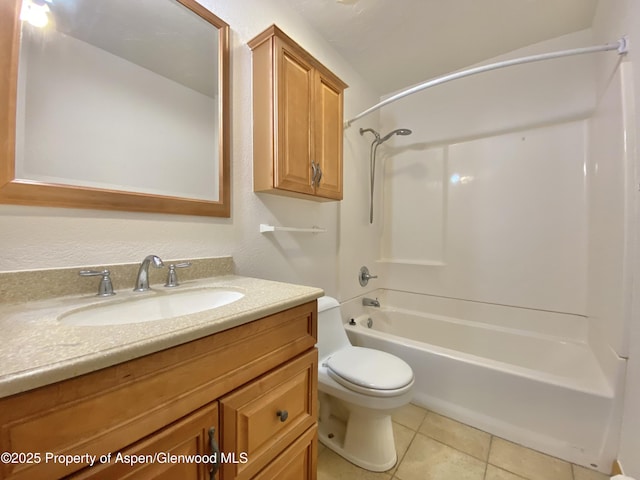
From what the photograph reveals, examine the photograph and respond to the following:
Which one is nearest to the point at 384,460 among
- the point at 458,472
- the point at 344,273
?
the point at 458,472

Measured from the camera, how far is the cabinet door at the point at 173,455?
0.44m

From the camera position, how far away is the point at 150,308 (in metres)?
0.84

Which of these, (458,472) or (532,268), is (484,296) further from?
(458,472)

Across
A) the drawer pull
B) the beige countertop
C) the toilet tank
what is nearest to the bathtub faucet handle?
the toilet tank

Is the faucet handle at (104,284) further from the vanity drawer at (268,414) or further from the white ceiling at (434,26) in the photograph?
the white ceiling at (434,26)

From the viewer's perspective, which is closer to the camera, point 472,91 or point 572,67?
point 572,67

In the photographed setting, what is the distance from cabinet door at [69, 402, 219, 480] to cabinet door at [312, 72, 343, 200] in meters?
1.11

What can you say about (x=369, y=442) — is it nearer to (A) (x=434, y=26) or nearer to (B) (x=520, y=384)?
(B) (x=520, y=384)

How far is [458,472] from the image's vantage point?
47.8 inches

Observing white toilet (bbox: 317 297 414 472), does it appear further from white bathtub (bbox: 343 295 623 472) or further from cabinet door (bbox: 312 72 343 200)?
cabinet door (bbox: 312 72 343 200)

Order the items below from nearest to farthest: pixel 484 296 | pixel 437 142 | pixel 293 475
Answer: pixel 293 475, pixel 484 296, pixel 437 142

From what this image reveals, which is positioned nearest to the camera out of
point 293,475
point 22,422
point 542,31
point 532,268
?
point 22,422

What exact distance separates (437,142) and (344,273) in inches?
55.1

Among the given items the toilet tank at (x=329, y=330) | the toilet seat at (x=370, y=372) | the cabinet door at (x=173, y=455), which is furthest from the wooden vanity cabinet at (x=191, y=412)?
the toilet tank at (x=329, y=330)
